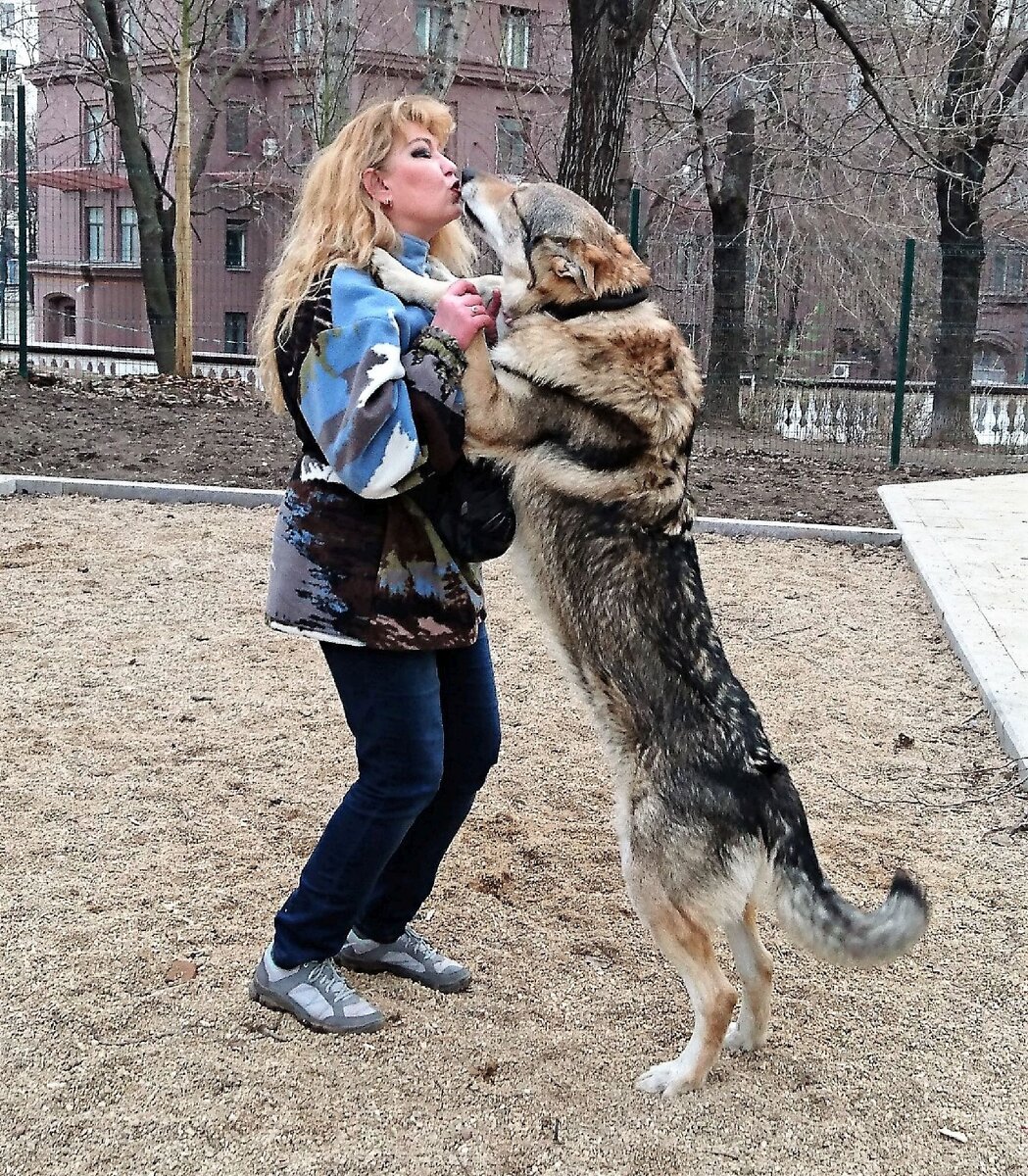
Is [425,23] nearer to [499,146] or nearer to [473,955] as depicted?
[499,146]

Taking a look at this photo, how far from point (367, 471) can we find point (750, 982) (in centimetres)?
161

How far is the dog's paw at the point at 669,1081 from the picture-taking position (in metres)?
2.79

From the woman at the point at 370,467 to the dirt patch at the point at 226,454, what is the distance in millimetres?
7592


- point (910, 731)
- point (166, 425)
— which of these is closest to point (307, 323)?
point (910, 731)

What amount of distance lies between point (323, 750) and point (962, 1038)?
272cm

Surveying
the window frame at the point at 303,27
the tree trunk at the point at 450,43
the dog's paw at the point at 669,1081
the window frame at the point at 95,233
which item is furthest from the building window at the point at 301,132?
the dog's paw at the point at 669,1081

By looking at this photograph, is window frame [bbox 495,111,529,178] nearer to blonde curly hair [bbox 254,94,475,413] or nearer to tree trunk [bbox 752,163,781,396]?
tree trunk [bbox 752,163,781,396]

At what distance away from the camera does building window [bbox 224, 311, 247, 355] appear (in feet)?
86.1

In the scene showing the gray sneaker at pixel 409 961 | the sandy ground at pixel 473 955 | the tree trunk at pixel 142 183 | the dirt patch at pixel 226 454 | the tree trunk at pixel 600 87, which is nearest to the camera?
the sandy ground at pixel 473 955

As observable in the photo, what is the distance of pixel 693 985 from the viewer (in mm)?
2701

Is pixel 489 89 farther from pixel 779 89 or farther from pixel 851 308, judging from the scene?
pixel 779 89

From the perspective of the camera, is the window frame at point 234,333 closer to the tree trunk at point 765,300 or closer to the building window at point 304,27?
the building window at point 304,27

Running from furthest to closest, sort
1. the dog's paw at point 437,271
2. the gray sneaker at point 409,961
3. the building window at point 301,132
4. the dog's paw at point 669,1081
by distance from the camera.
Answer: the building window at point 301,132 → the gray sneaker at point 409,961 → the dog's paw at point 437,271 → the dog's paw at point 669,1081

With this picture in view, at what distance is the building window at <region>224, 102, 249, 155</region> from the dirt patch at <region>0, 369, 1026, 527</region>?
2684 centimetres
